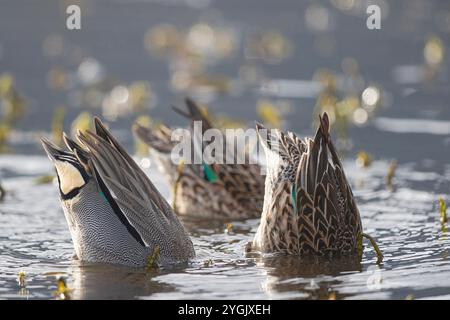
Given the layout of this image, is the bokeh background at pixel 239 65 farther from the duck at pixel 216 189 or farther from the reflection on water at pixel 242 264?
the reflection on water at pixel 242 264

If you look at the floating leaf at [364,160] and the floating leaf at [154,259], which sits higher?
the floating leaf at [364,160]

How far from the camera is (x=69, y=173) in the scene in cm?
711

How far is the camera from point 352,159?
10.8m

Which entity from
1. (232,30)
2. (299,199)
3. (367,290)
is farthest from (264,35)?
(367,290)

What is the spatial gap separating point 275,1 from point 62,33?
421 cm

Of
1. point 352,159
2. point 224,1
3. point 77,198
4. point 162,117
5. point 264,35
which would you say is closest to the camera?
point 77,198

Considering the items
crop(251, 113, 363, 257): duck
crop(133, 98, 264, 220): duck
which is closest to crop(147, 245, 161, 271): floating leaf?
crop(251, 113, 363, 257): duck

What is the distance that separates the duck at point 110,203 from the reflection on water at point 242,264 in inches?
5.1

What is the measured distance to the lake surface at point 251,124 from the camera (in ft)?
22.1

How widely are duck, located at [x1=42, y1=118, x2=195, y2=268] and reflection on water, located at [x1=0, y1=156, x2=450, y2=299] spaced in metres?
0.13

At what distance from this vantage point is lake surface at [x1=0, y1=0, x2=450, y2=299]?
674cm

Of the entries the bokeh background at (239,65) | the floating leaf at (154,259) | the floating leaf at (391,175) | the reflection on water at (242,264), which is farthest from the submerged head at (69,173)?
the bokeh background at (239,65)

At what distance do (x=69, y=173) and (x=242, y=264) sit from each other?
1.28 meters

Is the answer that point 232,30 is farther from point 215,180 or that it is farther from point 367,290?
point 367,290
